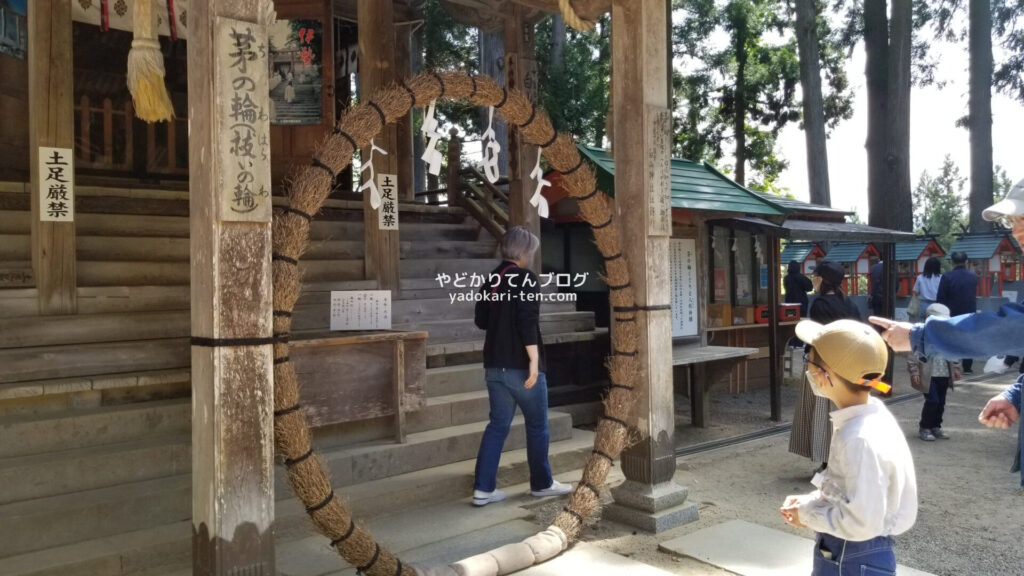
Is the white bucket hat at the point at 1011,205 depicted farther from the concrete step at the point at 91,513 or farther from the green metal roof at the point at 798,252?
the green metal roof at the point at 798,252

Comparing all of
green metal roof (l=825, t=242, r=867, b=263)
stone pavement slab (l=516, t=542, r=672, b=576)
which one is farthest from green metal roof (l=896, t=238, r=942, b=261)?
stone pavement slab (l=516, t=542, r=672, b=576)

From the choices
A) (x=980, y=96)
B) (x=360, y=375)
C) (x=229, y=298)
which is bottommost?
(x=360, y=375)

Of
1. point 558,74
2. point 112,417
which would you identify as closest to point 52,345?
point 112,417

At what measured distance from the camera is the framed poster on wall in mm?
9234

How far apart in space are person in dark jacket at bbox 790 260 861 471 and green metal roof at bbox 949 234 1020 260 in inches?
539

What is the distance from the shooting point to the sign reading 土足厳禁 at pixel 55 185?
4859mm

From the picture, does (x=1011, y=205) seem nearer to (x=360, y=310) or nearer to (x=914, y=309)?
(x=360, y=310)

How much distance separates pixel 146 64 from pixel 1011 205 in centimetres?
368

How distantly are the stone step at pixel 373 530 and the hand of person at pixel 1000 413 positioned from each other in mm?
2787

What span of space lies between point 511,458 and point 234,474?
9.84 feet

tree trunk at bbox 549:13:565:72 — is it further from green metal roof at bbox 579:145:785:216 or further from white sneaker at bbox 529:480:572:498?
white sneaker at bbox 529:480:572:498

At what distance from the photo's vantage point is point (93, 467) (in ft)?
13.6

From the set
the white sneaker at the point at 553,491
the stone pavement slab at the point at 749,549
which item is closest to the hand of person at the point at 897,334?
the stone pavement slab at the point at 749,549

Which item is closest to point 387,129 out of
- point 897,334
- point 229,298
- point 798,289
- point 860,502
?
point 229,298
